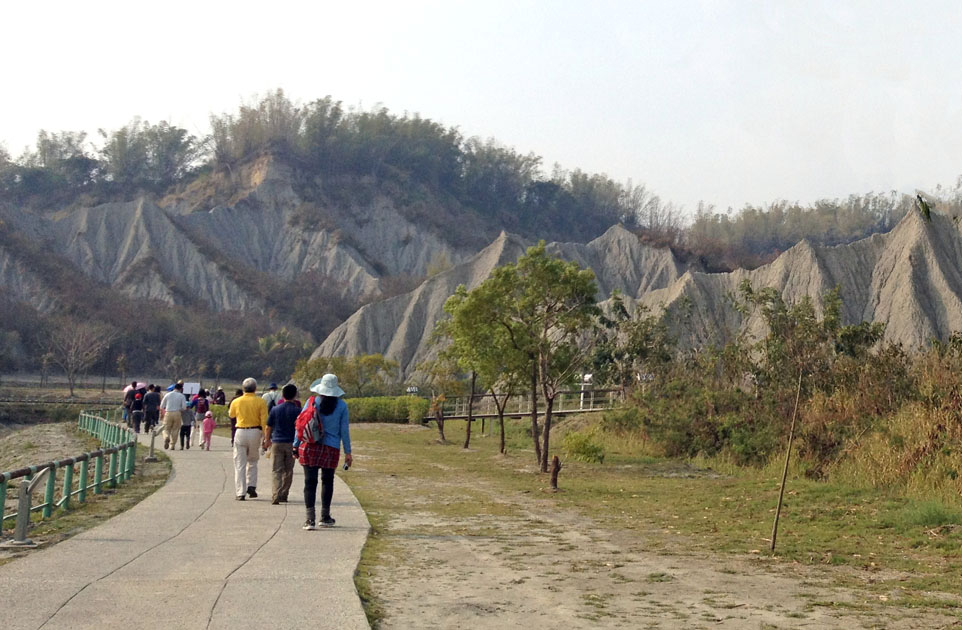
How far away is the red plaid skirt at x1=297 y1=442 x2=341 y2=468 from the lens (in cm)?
1179

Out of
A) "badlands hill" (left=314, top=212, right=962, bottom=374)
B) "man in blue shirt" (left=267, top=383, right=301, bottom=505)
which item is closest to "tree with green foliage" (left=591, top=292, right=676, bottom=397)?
"badlands hill" (left=314, top=212, right=962, bottom=374)

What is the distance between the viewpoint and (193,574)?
8.44 meters

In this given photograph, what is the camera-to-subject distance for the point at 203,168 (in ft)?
459

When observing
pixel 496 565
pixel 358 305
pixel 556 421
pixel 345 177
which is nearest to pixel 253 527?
pixel 496 565

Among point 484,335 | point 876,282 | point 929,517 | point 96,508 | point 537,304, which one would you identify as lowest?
point 96,508

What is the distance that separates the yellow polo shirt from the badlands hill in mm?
38606

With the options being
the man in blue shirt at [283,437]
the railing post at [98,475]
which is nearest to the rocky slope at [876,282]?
the railing post at [98,475]

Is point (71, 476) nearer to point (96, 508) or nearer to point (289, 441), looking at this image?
point (96, 508)

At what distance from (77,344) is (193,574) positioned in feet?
232

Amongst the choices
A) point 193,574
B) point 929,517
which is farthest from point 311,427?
point 929,517

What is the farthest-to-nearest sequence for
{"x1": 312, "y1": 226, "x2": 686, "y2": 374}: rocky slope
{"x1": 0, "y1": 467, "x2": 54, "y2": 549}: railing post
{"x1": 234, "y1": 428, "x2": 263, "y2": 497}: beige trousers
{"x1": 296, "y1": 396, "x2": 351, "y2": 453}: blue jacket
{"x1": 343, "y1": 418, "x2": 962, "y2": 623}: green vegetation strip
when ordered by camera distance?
1. {"x1": 312, "y1": 226, "x2": 686, "y2": 374}: rocky slope
2. {"x1": 234, "y1": 428, "x2": 263, "y2": 497}: beige trousers
3. {"x1": 296, "y1": 396, "x2": 351, "y2": 453}: blue jacket
4. {"x1": 343, "y1": 418, "x2": 962, "y2": 623}: green vegetation strip
5. {"x1": 0, "y1": 467, "x2": 54, "y2": 549}: railing post

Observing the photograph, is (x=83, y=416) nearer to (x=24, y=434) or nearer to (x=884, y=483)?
(x=24, y=434)

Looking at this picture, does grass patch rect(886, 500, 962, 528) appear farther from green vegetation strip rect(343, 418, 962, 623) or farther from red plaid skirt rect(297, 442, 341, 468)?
red plaid skirt rect(297, 442, 341, 468)

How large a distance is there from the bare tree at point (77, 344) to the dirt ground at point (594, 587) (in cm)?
6411
